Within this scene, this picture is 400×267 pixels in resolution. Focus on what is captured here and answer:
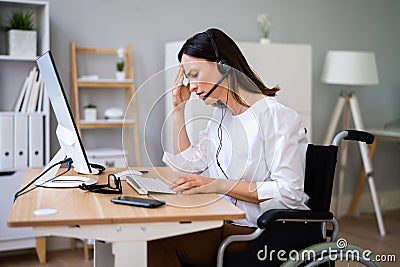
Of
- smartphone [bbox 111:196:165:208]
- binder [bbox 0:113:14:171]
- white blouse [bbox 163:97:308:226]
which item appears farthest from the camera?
binder [bbox 0:113:14:171]

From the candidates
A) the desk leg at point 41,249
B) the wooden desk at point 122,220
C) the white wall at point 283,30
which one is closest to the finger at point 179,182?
the wooden desk at point 122,220

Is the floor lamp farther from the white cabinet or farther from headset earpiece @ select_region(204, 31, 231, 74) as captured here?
headset earpiece @ select_region(204, 31, 231, 74)

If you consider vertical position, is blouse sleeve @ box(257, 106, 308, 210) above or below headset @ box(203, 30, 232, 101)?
below

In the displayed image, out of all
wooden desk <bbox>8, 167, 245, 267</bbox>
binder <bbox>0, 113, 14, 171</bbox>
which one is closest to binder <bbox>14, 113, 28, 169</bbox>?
→ binder <bbox>0, 113, 14, 171</bbox>

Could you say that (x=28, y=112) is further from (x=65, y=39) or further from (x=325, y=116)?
(x=325, y=116)

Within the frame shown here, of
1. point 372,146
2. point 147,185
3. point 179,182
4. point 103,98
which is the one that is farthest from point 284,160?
Answer: point 372,146

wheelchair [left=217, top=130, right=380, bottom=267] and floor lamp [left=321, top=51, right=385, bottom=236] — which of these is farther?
floor lamp [left=321, top=51, right=385, bottom=236]

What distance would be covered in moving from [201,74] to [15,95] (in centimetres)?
209

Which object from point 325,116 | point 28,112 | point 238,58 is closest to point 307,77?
point 325,116

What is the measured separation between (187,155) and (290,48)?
2.21 m

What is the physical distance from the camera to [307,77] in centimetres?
405

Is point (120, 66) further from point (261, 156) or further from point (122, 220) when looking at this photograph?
point (122, 220)

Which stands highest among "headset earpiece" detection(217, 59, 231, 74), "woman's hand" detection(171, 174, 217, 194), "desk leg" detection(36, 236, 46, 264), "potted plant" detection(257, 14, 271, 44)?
"potted plant" detection(257, 14, 271, 44)

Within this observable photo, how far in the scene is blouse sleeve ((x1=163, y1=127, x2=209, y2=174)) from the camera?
194 cm
